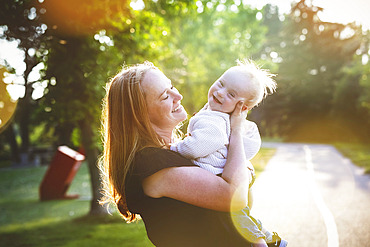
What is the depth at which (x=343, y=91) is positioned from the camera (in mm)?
34750

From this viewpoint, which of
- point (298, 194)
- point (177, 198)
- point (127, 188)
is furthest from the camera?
point (298, 194)

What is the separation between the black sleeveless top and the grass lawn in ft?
18.2

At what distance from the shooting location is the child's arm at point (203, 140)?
2129mm

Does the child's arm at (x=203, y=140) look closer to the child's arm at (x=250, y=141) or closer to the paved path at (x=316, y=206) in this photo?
the child's arm at (x=250, y=141)

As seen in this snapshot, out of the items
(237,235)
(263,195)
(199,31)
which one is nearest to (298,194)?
(263,195)

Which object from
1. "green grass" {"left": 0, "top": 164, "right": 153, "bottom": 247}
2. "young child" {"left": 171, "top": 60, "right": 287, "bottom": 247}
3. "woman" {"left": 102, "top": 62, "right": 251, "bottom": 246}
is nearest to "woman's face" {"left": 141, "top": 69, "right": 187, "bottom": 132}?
"woman" {"left": 102, "top": 62, "right": 251, "bottom": 246}

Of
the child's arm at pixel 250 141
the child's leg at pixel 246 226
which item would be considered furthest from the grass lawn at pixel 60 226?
the child's leg at pixel 246 226

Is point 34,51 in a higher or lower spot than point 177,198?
higher

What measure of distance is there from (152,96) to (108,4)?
5.13 metres

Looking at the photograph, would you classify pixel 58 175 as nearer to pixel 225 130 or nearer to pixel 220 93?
pixel 220 93

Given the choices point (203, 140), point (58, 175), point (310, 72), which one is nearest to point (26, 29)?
point (203, 140)

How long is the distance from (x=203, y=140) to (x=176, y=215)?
0.42 m

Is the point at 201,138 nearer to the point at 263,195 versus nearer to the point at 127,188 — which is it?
the point at 127,188

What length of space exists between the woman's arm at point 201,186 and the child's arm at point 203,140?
0.12m
